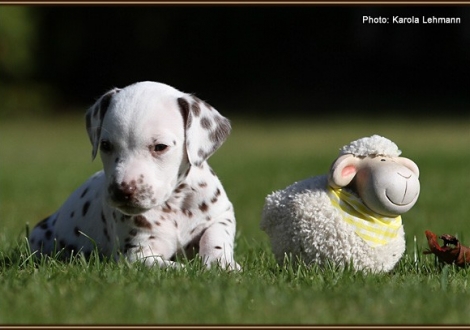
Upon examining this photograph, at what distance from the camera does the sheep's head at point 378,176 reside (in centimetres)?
573

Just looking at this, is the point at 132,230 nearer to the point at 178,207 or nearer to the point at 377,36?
the point at 178,207

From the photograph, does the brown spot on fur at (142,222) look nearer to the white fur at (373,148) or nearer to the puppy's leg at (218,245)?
the puppy's leg at (218,245)

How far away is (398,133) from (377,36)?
1354 cm

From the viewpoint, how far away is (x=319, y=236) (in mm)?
5773

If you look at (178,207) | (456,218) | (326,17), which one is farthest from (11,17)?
(178,207)

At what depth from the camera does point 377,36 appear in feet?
124

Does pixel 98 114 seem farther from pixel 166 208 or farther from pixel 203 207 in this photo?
pixel 203 207

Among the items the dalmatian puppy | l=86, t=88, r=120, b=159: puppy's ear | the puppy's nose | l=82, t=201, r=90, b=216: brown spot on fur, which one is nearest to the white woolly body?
the dalmatian puppy

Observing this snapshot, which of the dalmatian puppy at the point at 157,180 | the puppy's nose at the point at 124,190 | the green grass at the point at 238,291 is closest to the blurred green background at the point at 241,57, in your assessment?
the green grass at the point at 238,291

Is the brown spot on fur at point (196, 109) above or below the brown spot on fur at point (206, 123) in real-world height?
above

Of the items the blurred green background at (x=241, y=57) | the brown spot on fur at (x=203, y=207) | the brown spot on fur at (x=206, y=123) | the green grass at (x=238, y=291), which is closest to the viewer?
the green grass at (x=238, y=291)

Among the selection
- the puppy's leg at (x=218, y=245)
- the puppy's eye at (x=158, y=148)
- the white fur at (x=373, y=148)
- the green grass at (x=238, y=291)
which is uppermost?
the puppy's eye at (x=158, y=148)

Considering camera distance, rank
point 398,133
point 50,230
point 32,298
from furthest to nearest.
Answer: point 398,133, point 50,230, point 32,298

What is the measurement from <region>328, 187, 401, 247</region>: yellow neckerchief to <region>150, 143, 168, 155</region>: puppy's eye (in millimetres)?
1169
